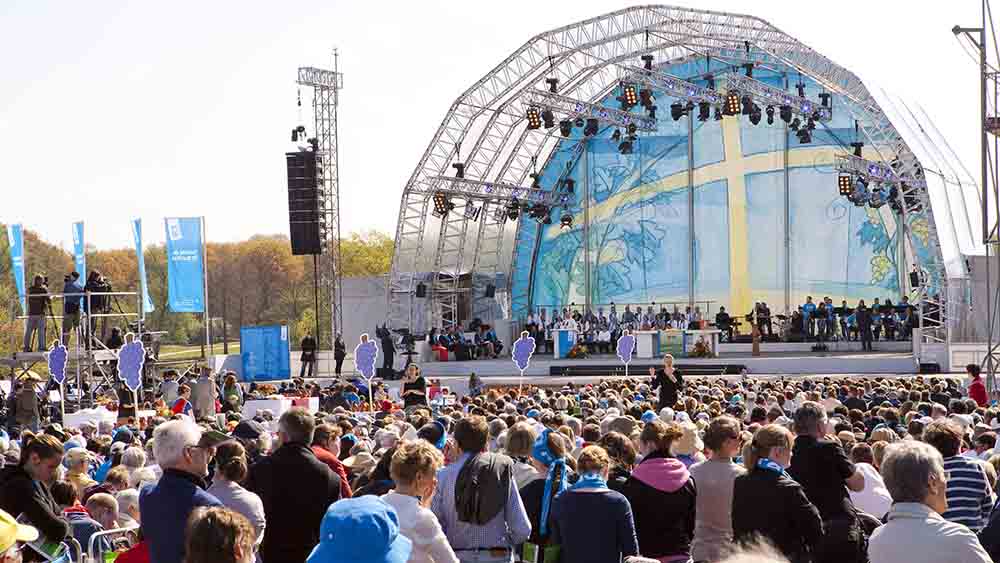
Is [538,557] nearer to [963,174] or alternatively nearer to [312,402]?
[312,402]

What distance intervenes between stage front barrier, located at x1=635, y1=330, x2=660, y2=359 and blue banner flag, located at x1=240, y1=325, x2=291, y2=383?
30.6 feet

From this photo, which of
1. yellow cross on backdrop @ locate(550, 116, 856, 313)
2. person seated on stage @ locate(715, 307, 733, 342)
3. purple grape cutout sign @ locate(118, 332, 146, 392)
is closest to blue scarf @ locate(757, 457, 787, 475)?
purple grape cutout sign @ locate(118, 332, 146, 392)

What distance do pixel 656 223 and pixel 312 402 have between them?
2202cm

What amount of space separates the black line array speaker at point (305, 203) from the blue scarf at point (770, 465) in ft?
105

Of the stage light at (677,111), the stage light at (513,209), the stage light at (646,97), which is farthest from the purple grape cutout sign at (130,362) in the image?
the stage light at (513,209)

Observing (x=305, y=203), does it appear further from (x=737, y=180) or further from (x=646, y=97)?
(x=737, y=180)

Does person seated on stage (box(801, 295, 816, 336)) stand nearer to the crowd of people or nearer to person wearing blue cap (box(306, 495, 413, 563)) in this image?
the crowd of people

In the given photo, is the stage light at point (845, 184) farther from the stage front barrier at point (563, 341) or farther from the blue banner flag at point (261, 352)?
the blue banner flag at point (261, 352)

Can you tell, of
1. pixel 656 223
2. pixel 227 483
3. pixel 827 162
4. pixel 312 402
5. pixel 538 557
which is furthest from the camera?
pixel 656 223

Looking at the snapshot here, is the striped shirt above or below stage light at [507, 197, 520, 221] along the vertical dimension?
below

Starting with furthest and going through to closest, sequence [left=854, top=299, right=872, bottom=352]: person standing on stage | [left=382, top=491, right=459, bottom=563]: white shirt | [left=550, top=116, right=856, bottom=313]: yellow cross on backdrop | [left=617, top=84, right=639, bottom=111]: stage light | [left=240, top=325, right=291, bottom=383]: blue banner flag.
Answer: [left=550, top=116, right=856, bottom=313]: yellow cross on backdrop < [left=240, top=325, right=291, bottom=383]: blue banner flag < [left=854, top=299, right=872, bottom=352]: person standing on stage < [left=617, top=84, right=639, bottom=111]: stage light < [left=382, top=491, right=459, bottom=563]: white shirt

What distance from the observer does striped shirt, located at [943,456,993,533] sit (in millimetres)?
6406

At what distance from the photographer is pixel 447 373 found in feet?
117

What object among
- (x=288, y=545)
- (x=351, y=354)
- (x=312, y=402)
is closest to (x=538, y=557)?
(x=288, y=545)
